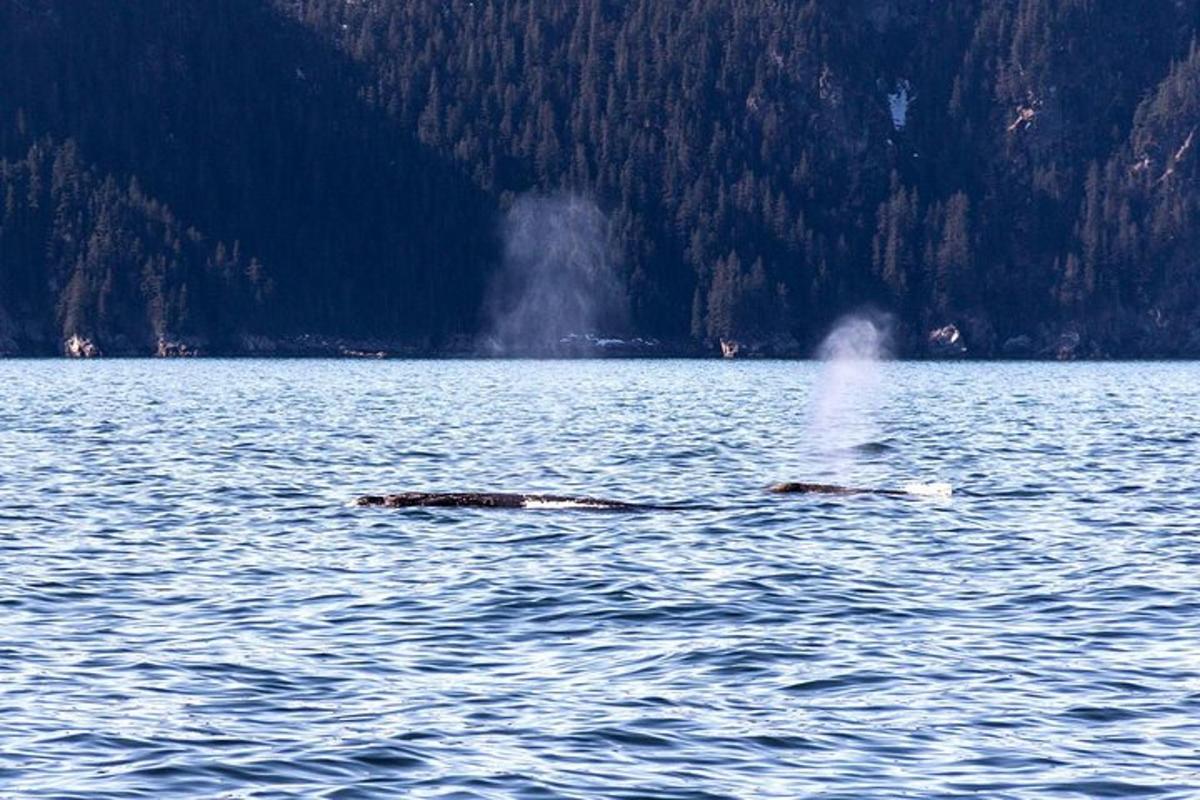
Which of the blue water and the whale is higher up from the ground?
the whale

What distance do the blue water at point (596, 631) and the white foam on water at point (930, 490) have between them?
58 centimetres

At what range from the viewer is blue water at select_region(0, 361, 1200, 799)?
17453 millimetres

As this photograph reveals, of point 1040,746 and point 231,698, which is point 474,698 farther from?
point 1040,746

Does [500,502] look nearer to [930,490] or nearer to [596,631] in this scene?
[930,490]

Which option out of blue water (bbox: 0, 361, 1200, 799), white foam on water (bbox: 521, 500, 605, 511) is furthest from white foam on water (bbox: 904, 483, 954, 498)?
white foam on water (bbox: 521, 500, 605, 511)

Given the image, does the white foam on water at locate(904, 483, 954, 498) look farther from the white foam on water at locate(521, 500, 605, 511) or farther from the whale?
the white foam on water at locate(521, 500, 605, 511)

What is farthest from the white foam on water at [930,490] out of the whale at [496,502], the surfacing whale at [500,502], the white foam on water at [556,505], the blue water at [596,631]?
the white foam on water at [556,505]

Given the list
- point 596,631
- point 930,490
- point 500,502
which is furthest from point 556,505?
point 596,631

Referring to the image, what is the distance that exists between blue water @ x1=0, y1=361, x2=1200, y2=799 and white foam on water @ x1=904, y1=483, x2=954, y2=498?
585 mm

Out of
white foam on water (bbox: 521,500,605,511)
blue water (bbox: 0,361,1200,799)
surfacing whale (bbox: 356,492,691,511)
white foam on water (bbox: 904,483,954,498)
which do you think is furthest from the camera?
white foam on water (bbox: 904,483,954,498)

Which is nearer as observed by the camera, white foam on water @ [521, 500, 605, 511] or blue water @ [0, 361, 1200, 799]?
blue water @ [0, 361, 1200, 799]

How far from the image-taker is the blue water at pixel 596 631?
57.3 feet

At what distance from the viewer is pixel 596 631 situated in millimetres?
24266

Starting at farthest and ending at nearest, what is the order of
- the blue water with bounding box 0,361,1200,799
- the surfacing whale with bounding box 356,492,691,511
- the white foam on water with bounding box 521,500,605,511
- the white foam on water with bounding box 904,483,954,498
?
1. the white foam on water with bounding box 904,483,954,498
2. the surfacing whale with bounding box 356,492,691,511
3. the white foam on water with bounding box 521,500,605,511
4. the blue water with bounding box 0,361,1200,799
